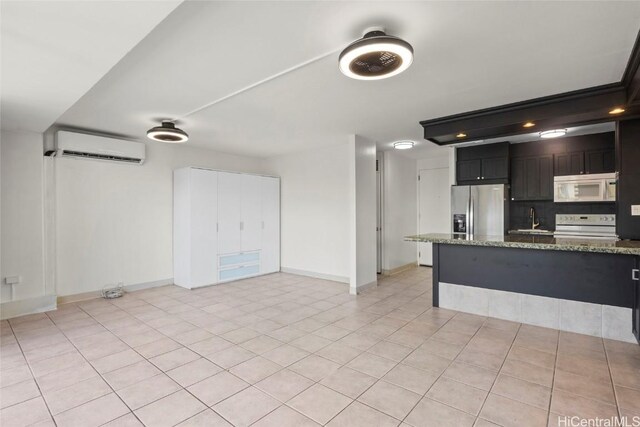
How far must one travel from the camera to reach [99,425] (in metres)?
1.91

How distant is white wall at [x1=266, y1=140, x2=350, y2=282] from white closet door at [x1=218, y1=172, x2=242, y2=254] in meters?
1.14

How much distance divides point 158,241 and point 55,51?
4.01 meters

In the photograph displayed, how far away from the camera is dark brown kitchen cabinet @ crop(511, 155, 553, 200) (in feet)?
17.8

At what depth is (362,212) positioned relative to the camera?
5.15m

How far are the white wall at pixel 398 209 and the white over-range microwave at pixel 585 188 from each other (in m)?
2.73

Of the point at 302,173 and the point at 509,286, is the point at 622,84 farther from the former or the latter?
the point at 302,173

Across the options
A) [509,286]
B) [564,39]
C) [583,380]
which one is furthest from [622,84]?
[583,380]

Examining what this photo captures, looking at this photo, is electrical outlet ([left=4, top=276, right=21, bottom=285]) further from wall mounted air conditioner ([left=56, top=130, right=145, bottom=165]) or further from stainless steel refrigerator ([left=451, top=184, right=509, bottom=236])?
stainless steel refrigerator ([left=451, top=184, right=509, bottom=236])

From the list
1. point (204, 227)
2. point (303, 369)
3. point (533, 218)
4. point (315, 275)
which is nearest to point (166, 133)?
point (204, 227)

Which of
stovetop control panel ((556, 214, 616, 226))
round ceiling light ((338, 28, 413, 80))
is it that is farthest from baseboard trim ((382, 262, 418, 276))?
round ceiling light ((338, 28, 413, 80))

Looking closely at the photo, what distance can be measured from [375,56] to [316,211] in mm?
4223

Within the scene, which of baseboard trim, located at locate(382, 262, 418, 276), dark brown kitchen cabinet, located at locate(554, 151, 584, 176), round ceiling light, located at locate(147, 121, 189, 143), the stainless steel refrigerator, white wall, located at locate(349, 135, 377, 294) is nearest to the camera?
round ceiling light, located at locate(147, 121, 189, 143)

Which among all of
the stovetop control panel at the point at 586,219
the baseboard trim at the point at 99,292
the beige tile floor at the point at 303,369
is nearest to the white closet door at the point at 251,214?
the baseboard trim at the point at 99,292

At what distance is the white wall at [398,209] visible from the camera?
21.0 feet
